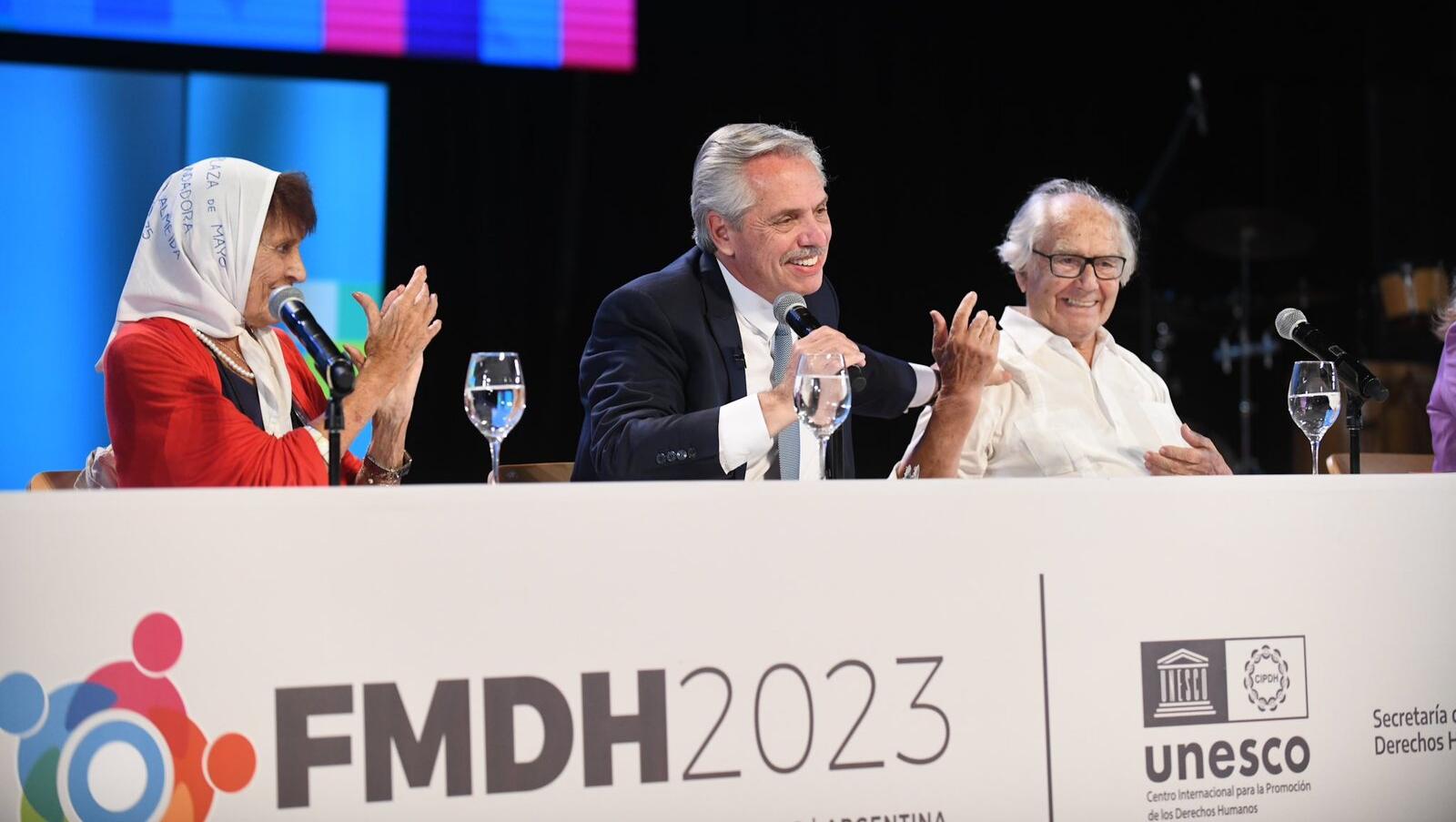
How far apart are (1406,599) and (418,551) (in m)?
1.26

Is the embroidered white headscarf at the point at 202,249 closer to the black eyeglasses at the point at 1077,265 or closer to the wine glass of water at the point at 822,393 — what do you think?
the wine glass of water at the point at 822,393

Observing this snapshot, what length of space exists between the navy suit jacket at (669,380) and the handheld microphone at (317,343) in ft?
2.19

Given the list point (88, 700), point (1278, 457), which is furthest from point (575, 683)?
point (1278, 457)

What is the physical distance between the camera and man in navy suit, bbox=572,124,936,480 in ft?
7.55

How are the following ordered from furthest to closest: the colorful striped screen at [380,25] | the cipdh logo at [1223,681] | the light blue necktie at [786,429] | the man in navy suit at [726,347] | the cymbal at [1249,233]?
the cymbal at [1249,233]
the colorful striped screen at [380,25]
the light blue necktie at [786,429]
the man in navy suit at [726,347]
the cipdh logo at [1223,681]

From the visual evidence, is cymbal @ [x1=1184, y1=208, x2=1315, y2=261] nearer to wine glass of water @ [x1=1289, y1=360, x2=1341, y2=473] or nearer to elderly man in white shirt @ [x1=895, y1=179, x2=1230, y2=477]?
elderly man in white shirt @ [x1=895, y1=179, x2=1230, y2=477]

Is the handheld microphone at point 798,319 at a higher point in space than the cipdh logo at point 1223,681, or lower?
higher

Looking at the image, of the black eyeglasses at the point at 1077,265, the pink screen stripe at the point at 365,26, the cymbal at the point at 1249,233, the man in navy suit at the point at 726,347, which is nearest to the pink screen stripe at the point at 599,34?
the pink screen stripe at the point at 365,26

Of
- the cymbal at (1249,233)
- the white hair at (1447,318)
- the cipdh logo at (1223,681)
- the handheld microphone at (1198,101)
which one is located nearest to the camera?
the cipdh logo at (1223,681)

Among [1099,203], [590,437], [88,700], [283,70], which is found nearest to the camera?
[88,700]

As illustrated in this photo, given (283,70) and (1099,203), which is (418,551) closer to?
(1099,203)

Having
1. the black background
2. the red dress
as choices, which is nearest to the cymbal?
the black background

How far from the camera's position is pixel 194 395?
85.3 inches

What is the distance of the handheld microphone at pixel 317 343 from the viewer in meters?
1.68
